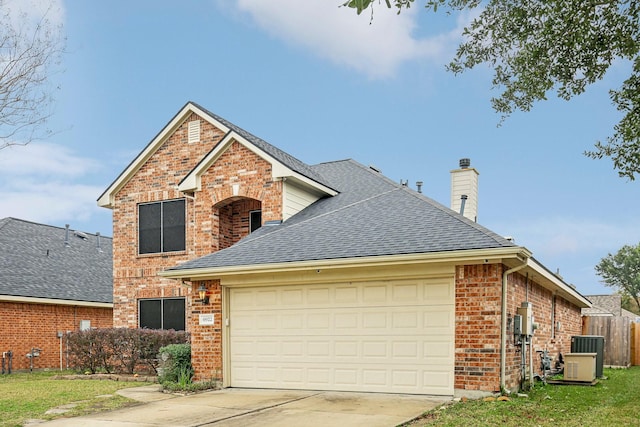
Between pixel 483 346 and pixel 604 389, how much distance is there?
4.95m

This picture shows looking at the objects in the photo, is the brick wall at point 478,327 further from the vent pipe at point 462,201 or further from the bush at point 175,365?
the vent pipe at point 462,201

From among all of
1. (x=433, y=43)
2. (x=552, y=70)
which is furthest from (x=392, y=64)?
(x=552, y=70)

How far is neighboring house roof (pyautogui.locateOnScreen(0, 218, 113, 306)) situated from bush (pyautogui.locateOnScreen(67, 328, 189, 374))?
14.5 ft

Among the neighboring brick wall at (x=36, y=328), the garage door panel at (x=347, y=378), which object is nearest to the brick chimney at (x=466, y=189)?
the garage door panel at (x=347, y=378)

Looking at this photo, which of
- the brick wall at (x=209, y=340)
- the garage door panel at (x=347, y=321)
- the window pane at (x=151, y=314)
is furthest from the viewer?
the window pane at (x=151, y=314)

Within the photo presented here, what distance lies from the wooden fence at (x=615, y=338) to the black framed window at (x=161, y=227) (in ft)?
53.0

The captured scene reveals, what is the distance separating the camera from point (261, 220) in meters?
18.0

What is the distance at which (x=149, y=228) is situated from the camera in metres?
20.3

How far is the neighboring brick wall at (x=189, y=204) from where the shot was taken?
17.6 metres

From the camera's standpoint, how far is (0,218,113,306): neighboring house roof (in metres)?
22.1

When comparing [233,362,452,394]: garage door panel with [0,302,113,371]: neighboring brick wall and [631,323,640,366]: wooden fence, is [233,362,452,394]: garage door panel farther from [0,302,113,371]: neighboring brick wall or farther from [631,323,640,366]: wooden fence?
[631,323,640,366]: wooden fence

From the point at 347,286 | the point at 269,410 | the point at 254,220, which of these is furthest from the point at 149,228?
the point at 269,410

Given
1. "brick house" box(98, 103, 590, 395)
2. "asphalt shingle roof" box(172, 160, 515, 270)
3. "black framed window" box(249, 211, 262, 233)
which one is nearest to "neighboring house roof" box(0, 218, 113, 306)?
"brick house" box(98, 103, 590, 395)

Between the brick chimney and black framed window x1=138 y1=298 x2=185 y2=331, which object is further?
black framed window x1=138 y1=298 x2=185 y2=331
